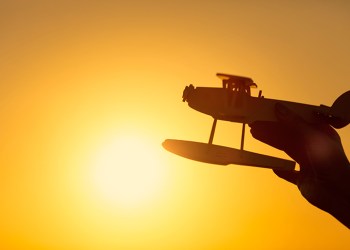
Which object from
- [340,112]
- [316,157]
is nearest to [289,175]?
[316,157]

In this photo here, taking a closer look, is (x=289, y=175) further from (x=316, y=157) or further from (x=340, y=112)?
(x=340, y=112)

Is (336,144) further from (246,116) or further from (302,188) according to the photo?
(246,116)

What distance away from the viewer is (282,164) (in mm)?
16219

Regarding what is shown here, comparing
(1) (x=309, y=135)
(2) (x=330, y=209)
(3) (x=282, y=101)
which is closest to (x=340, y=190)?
(2) (x=330, y=209)

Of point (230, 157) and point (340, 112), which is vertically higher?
point (340, 112)

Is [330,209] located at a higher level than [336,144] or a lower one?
lower

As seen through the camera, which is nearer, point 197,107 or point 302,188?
point 302,188

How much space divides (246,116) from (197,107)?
1402 mm

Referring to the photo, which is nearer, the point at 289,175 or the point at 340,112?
the point at 340,112

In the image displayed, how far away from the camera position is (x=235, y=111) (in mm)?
16250

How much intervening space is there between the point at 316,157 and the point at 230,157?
93.5 inches

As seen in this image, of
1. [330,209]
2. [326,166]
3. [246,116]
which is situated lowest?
[330,209]

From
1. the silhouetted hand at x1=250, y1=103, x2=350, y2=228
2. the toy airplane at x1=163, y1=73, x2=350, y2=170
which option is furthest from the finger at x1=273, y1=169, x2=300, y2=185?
the toy airplane at x1=163, y1=73, x2=350, y2=170

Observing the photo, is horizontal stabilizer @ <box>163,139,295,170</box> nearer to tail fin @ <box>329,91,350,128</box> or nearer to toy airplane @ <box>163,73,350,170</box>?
toy airplane @ <box>163,73,350,170</box>
